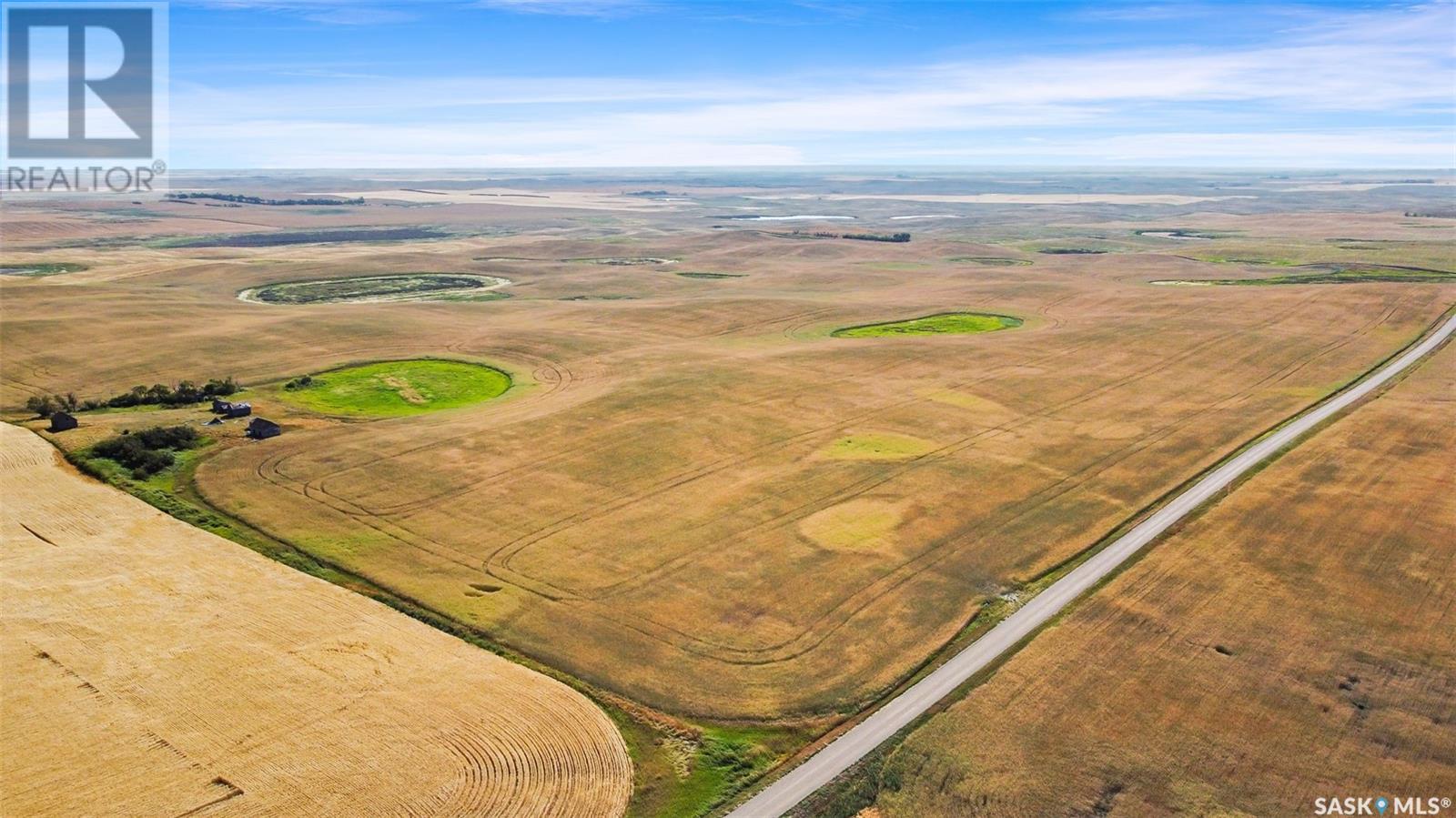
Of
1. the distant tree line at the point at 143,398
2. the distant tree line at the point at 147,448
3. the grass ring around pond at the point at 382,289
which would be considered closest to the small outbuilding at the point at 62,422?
the distant tree line at the point at 147,448

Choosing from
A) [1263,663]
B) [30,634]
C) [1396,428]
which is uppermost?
[1396,428]

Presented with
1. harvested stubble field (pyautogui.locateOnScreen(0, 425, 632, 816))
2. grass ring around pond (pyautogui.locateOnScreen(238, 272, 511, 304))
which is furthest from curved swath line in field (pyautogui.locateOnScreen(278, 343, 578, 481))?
grass ring around pond (pyautogui.locateOnScreen(238, 272, 511, 304))

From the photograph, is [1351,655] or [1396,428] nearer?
[1351,655]

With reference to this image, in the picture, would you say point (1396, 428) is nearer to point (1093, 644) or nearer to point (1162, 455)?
point (1162, 455)

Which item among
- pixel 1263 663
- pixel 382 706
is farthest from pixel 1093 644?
pixel 382 706

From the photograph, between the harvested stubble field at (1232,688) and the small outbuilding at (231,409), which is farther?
the small outbuilding at (231,409)

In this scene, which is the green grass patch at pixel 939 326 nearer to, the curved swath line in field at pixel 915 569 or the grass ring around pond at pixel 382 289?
the curved swath line in field at pixel 915 569

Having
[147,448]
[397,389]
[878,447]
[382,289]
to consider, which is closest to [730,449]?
[878,447]
